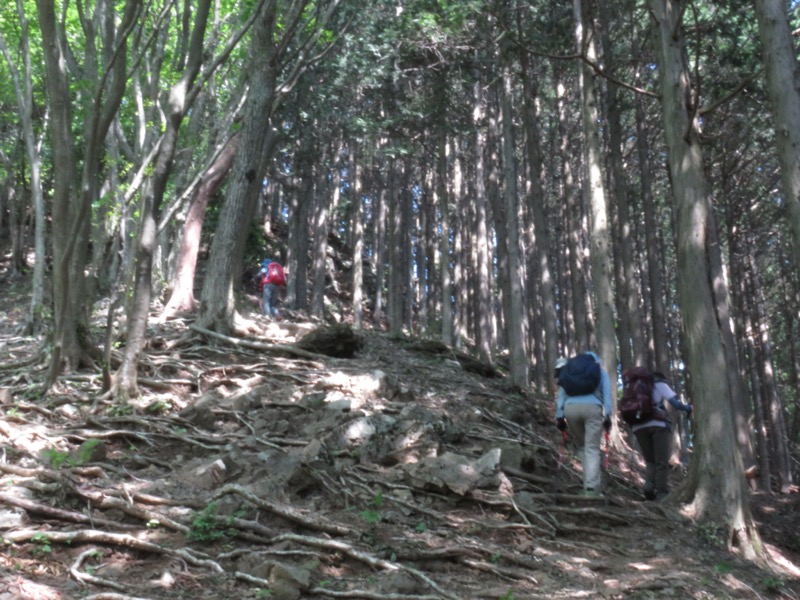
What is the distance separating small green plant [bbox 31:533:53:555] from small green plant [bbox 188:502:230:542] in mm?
894

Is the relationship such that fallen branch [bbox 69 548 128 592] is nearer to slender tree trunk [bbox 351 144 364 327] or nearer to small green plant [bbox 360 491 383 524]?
small green plant [bbox 360 491 383 524]

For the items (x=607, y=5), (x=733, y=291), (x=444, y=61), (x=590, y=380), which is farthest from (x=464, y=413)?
(x=733, y=291)

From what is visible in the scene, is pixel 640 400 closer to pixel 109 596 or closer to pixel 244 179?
pixel 109 596

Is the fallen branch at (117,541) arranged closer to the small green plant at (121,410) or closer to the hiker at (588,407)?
the small green plant at (121,410)

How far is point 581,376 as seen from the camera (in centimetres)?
802

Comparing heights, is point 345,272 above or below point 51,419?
above

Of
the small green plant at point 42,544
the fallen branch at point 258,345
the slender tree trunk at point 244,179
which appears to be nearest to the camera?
the small green plant at point 42,544

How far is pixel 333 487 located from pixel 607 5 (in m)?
15.2

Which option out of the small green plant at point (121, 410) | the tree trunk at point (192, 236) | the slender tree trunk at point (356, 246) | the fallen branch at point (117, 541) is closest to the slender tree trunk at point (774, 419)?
the slender tree trunk at point (356, 246)

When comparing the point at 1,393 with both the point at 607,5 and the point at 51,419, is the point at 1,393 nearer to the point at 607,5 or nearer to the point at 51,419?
the point at 51,419

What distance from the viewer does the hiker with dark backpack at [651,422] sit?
8.70 metres

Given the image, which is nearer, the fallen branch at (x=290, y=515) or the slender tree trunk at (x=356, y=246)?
the fallen branch at (x=290, y=515)

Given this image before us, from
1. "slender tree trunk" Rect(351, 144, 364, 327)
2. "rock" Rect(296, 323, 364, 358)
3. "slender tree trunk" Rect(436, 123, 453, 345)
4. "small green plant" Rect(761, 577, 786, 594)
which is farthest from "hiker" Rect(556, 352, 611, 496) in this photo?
"slender tree trunk" Rect(351, 144, 364, 327)

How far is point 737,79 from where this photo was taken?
15.4 meters
